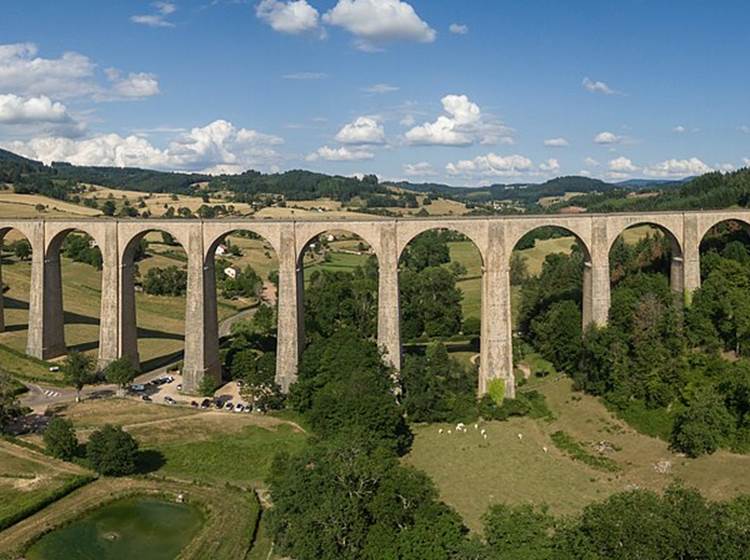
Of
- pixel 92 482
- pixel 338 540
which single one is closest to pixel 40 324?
pixel 92 482

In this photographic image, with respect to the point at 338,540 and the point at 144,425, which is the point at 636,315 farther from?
the point at 144,425

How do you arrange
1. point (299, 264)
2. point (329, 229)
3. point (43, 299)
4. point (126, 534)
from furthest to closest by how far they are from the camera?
point (43, 299)
point (299, 264)
point (329, 229)
point (126, 534)

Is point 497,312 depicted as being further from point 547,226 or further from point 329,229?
point 329,229

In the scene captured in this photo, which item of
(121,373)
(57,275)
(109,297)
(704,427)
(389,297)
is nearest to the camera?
(704,427)

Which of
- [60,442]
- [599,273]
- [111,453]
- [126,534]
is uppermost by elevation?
[599,273]

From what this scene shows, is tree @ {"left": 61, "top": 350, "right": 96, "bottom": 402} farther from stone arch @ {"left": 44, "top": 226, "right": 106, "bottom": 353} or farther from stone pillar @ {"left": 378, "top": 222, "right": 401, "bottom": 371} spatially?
stone pillar @ {"left": 378, "top": 222, "right": 401, "bottom": 371}

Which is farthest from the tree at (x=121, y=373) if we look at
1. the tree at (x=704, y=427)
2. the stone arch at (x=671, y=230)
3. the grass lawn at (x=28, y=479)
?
the tree at (x=704, y=427)

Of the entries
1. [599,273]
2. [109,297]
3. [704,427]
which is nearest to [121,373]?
[109,297]
